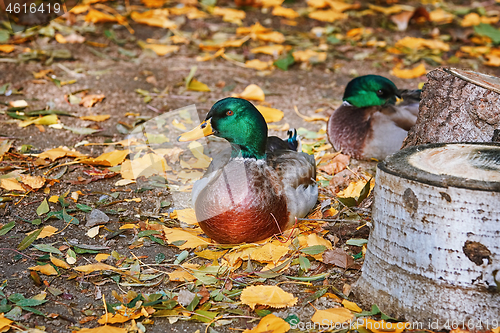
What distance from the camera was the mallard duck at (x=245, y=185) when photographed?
110 inches

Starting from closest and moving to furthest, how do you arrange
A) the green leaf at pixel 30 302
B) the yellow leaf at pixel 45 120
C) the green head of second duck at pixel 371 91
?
1. the green leaf at pixel 30 302
2. the green head of second duck at pixel 371 91
3. the yellow leaf at pixel 45 120

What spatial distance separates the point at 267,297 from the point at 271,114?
2478mm

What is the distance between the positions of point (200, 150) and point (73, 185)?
91 cm

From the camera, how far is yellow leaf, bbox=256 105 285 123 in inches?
182

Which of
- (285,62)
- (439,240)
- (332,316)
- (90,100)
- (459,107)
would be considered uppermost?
(459,107)

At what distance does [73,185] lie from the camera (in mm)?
3541

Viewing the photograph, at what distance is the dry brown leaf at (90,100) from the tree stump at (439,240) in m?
3.28

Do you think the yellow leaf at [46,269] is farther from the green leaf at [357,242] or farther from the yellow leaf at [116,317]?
the green leaf at [357,242]

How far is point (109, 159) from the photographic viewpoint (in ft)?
12.6

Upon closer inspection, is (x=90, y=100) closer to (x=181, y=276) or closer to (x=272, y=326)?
(x=181, y=276)

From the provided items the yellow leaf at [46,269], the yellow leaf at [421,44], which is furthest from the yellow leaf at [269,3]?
the yellow leaf at [46,269]

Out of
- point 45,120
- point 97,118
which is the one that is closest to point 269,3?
point 97,118

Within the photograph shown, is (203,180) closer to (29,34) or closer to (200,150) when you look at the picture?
(200,150)

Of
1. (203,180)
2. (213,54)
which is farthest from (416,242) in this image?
(213,54)
